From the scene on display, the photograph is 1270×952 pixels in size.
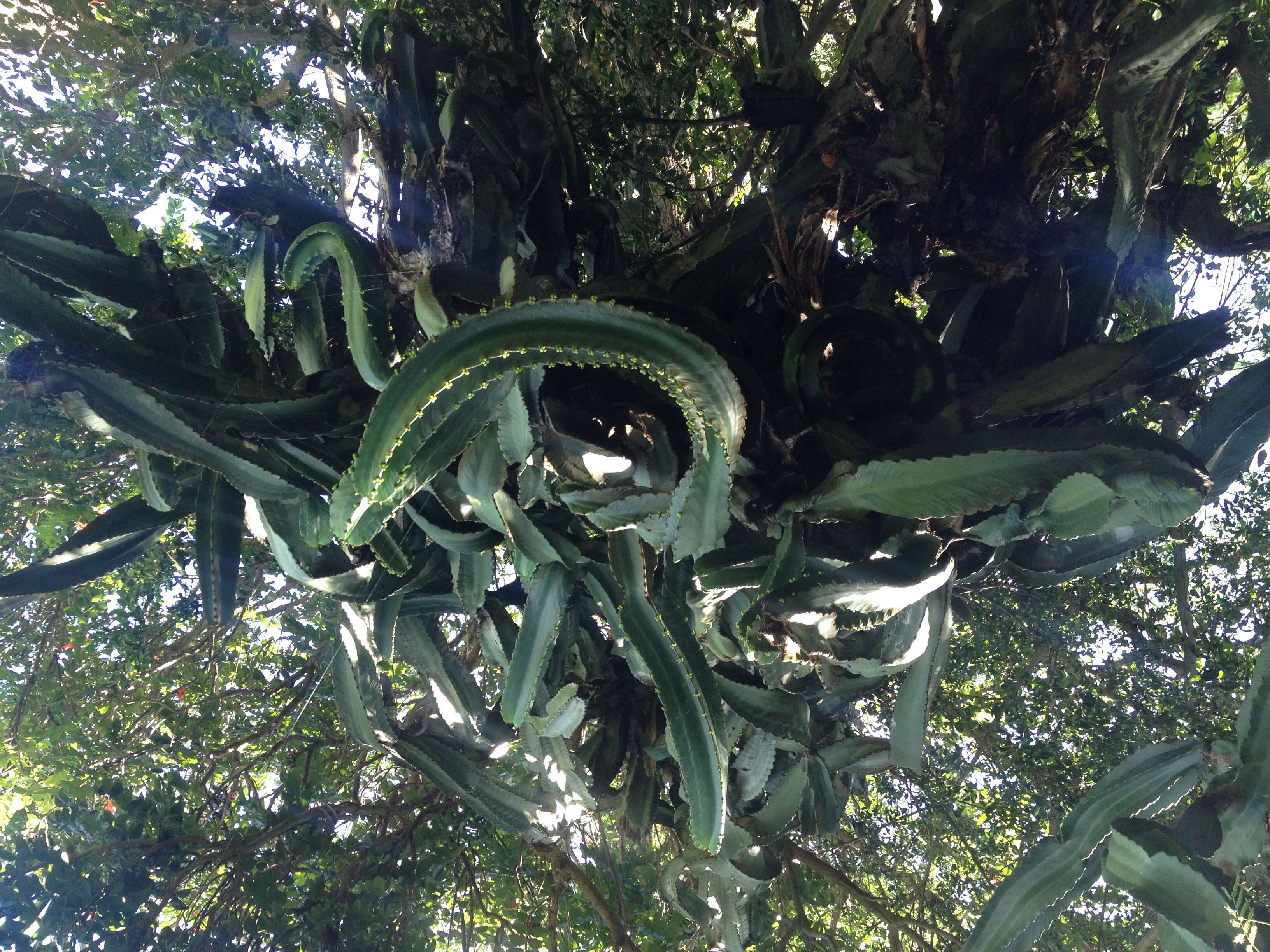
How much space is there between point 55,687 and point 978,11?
3732 millimetres

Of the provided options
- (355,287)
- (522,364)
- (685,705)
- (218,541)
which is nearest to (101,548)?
(218,541)

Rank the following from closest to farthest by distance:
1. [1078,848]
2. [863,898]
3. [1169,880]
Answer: [1169,880] → [1078,848] → [863,898]

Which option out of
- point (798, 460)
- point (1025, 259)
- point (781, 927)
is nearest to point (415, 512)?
point (798, 460)

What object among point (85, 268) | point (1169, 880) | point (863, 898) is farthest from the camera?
point (863, 898)

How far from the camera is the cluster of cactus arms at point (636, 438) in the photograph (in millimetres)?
1296

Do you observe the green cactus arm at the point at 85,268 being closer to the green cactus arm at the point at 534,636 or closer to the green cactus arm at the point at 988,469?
the green cactus arm at the point at 534,636

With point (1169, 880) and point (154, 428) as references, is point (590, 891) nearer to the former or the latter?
point (1169, 880)

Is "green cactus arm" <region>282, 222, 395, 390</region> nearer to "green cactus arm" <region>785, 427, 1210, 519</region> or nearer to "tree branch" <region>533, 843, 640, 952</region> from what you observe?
"green cactus arm" <region>785, 427, 1210, 519</region>

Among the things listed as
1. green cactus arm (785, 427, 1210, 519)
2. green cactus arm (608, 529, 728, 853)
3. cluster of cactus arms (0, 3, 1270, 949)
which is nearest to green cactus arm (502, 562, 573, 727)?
cluster of cactus arms (0, 3, 1270, 949)

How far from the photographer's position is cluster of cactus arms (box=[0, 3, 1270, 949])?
130cm

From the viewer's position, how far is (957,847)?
3559mm

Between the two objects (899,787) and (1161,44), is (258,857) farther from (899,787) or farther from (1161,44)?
(1161,44)

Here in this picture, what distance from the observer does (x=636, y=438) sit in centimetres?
155

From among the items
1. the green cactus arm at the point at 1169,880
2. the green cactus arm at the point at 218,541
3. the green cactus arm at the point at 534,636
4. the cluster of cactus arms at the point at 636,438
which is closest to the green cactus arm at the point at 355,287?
the cluster of cactus arms at the point at 636,438
